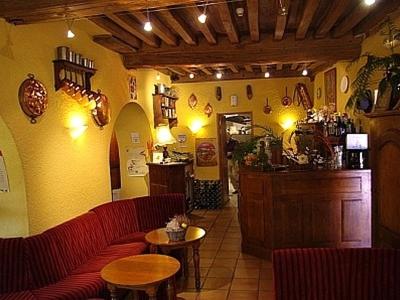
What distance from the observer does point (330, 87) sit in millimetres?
7234

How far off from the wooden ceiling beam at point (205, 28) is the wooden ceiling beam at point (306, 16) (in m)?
1.16

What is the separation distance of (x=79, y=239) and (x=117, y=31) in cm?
260

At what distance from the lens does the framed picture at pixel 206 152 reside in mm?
8859

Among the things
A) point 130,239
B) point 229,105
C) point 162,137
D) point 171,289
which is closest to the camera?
point 171,289

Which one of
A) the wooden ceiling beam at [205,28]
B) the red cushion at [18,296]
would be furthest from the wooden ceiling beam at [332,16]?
the red cushion at [18,296]

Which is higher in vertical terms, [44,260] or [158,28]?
[158,28]

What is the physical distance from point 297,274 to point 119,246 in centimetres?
230

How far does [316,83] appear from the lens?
840cm

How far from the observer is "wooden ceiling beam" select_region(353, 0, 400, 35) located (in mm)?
4113

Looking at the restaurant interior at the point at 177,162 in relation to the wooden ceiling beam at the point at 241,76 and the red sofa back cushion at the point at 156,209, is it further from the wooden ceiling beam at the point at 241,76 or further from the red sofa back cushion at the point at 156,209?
the wooden ceiling beam at the point at 241,76

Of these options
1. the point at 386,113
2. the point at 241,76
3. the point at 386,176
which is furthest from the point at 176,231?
the point at 241,76

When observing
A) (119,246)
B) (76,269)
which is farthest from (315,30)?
(76,269)

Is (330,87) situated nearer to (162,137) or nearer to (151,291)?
(162,137)

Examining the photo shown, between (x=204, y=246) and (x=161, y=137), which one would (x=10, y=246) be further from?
(x=161, y=137)
